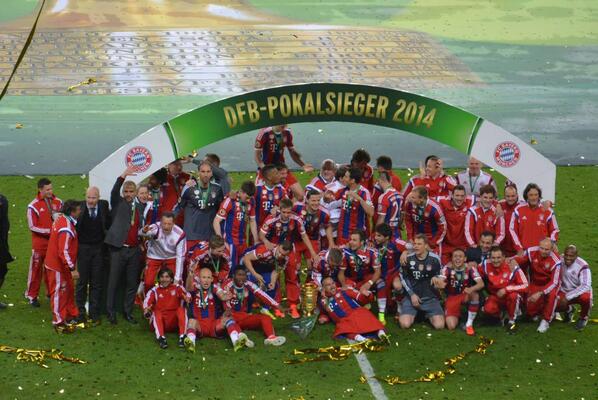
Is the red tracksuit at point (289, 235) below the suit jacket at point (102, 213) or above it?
below

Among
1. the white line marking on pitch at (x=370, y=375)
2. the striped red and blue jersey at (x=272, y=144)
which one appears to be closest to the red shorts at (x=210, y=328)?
the white line marking on pitch at (x=370, y=375)

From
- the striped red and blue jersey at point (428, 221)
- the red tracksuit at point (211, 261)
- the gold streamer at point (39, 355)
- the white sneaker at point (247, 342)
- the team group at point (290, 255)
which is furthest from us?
the striped red and blue jersey at point (428, 221)

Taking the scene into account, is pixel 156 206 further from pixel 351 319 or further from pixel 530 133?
pixel 530 133

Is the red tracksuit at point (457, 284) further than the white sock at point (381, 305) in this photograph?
No

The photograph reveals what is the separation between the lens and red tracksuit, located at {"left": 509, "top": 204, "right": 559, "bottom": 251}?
13.8 meters

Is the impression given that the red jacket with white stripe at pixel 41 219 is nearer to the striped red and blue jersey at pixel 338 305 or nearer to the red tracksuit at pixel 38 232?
the red tracksuit at pixel 38 232

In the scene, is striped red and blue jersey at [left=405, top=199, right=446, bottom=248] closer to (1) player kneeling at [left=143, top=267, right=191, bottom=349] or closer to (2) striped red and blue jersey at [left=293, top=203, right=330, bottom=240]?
(2) striped red and blue jersey at [left=293, top=203, right=330, bottom=240]

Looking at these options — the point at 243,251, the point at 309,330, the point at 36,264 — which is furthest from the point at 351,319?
the point at 36,264

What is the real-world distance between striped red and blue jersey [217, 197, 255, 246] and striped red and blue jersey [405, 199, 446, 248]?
5.91ft

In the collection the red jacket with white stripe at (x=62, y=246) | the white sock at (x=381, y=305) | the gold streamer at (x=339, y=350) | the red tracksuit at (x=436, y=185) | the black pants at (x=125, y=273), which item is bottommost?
the gold streamer at (x=339, y=350)

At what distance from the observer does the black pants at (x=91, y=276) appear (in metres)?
13.3

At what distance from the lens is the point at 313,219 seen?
46.9 ft

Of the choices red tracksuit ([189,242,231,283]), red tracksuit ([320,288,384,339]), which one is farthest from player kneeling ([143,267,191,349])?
red tracksuit ([320,288,384,339])

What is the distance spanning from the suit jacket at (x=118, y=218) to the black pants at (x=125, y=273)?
0.14 m
